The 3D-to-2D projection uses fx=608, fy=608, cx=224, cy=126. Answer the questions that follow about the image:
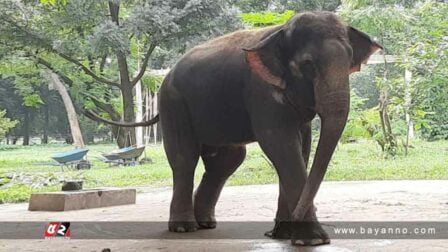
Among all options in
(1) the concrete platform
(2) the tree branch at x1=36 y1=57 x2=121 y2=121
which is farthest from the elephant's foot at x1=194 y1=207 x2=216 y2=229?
(2) the tree branch at x1=36 y1=57 x2=121 y2=121

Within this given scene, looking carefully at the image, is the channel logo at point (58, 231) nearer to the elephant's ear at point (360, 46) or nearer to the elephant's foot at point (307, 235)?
the elephant's foot at point (307, 235)

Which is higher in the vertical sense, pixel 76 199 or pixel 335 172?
pixel 76 199

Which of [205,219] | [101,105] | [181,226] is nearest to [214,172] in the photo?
[205,219]

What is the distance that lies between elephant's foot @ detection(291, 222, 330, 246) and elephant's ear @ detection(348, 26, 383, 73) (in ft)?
3.08

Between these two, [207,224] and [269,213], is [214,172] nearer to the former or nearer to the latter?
[207,224]

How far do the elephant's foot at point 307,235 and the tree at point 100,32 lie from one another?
1039 centimetres

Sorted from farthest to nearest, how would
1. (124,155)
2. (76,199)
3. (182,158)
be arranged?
(124,155) < (76,199) < (182,158)

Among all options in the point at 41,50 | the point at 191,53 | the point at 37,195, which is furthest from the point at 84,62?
the point at 191,53

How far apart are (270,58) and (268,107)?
310 mm

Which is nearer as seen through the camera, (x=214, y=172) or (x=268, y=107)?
(x=268, y=107)

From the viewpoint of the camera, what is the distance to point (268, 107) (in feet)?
11.8

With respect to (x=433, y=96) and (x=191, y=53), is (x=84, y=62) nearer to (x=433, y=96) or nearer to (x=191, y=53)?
(x=433, y=96)

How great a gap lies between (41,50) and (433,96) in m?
9.79

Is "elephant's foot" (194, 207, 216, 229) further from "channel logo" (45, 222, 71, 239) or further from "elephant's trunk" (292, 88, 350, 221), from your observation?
"elephant's trunk" (292, 88, 350, 221)
